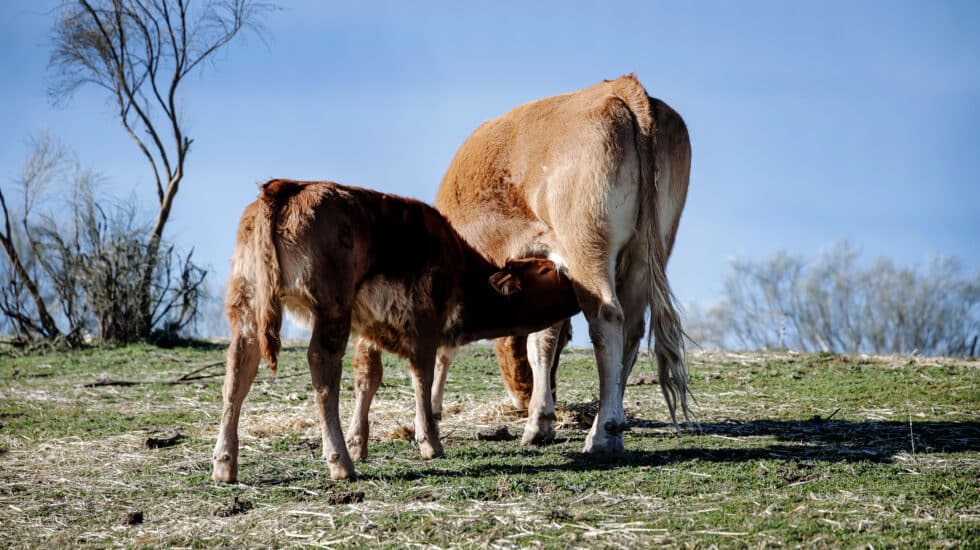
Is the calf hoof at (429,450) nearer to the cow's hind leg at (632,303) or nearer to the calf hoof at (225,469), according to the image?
the calf hoof at (225,469)

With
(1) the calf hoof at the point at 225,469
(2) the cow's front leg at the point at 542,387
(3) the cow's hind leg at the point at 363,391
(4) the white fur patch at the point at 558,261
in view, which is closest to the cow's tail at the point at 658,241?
(4) the white fur patch at the point at 558,261

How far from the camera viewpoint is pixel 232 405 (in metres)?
5.29

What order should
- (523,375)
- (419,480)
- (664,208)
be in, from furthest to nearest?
(523,375) → (664,208) → (419,480)

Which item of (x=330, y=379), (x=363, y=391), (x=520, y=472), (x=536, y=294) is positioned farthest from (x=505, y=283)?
(x=330, y=379)

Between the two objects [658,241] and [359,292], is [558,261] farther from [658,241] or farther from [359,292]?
[359,292]

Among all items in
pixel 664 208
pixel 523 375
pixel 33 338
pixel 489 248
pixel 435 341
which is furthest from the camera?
pixel 33 338

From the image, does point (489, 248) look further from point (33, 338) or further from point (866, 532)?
point (33, 338)

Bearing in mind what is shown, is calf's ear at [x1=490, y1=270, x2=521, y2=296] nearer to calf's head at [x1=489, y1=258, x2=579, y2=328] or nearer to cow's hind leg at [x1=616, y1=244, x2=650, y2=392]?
calf's head at [x1=489, y1=258, x2=579, y2=328]

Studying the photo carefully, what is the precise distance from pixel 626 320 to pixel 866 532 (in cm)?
290

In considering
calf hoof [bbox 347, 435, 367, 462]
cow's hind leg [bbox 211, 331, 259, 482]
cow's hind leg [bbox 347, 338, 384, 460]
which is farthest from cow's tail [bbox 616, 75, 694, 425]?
cow's hind leg [bbox 211, 331, 259, 482]

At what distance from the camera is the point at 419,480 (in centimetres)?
516

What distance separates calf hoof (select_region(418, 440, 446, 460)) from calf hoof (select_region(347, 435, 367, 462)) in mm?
382

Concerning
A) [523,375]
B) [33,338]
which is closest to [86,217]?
[33,338]

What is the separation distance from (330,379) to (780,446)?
3.14 metres
